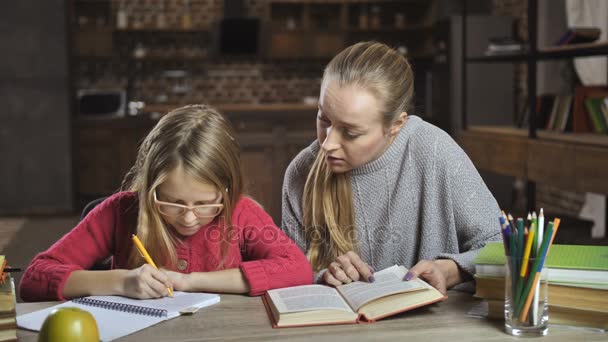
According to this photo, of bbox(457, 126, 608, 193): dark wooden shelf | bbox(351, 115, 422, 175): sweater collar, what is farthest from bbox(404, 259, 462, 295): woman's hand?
bbox(457, 126, 608, 193): dark wooden shelf

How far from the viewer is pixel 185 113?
164cm

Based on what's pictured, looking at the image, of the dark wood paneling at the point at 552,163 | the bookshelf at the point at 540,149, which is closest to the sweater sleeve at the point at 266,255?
the bookshelf at the point at 540,149

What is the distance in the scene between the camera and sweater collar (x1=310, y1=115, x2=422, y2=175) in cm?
186

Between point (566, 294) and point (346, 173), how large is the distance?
0.71 meters

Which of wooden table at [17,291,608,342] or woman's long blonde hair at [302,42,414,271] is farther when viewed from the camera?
woman's long blonde hair at [302,42,414,271]

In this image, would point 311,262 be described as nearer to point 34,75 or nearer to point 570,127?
point 570,127

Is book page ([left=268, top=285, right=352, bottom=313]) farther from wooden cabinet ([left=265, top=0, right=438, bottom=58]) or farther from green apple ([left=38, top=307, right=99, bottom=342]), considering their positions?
wooden cabinet ([left=265, top=0, right=438, bottom=58])

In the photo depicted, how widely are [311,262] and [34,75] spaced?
18.3ft

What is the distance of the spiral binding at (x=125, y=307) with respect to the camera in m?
1.29

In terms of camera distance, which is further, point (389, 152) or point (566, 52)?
point (566, 52)

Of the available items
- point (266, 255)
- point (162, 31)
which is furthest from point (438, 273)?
point (162, 31)

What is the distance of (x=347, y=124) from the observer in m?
1.60

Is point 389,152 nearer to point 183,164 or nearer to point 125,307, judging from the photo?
point 183,164

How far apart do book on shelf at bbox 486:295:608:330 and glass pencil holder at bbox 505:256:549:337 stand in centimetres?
7
